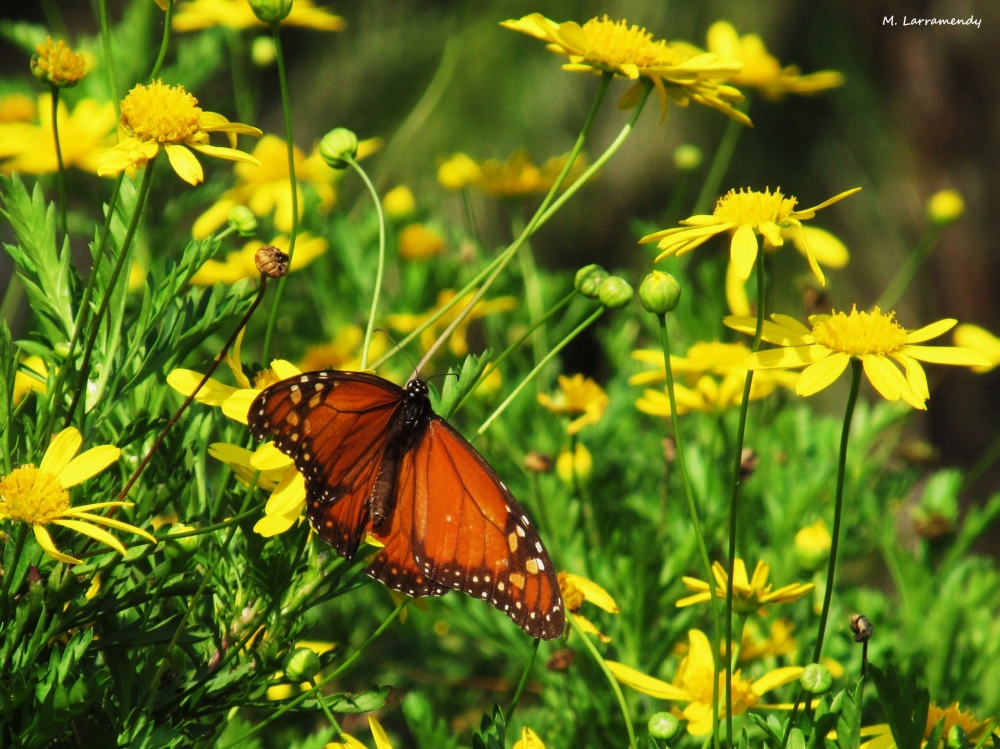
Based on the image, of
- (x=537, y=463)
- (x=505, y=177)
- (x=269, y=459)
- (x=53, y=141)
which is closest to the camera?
(x=269, y=459)

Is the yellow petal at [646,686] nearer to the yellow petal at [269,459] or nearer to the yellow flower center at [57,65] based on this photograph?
the yellow petal at [269,459]

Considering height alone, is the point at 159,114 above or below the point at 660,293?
above

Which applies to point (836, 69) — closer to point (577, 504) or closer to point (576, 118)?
point (576, 118)

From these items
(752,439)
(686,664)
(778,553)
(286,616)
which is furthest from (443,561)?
(752,439)

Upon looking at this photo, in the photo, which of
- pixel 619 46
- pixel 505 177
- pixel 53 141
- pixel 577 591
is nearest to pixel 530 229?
pixel 619 46

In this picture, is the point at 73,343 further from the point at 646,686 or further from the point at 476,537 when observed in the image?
the point at 646,686

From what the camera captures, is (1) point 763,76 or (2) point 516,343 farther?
(1) point 763,76
